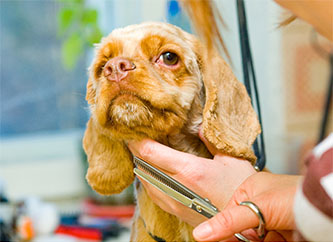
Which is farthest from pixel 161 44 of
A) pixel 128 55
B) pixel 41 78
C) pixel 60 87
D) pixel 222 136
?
pixel 41 78

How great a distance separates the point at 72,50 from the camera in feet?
5.25

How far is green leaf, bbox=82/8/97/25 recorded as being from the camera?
1.16m

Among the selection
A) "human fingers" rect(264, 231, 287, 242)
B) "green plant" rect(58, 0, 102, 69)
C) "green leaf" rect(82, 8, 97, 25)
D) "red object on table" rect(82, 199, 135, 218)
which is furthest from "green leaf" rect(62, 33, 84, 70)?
"human fingers" rect(264, 231, 287, 242)

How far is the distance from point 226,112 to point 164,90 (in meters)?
0.11

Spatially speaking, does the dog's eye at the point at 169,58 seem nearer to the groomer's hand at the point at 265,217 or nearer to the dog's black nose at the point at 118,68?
the dog's black nose at the point at 118,68

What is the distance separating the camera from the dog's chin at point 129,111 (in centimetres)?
61

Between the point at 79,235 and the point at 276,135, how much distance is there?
0.92 meters

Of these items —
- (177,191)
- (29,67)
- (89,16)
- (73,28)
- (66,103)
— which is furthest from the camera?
(29,67)

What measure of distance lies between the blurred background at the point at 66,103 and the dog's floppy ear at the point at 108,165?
0.63 feet

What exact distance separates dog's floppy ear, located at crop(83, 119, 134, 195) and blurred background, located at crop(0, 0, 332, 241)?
0.63 ft

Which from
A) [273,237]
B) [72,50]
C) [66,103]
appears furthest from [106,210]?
[273,237]

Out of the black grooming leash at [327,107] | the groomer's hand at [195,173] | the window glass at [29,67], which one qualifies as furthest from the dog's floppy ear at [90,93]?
the window glass at [29,67]

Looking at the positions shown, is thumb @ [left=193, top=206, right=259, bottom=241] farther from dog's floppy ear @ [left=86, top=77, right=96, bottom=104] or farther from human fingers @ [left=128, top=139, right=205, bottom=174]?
dog's floppy ear @ [left=86, top=77, right=96, bottom=104]

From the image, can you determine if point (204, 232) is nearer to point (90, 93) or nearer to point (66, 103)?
point (90, 93)
